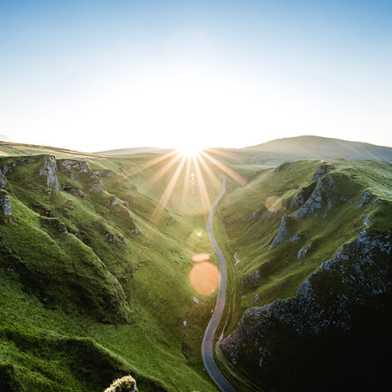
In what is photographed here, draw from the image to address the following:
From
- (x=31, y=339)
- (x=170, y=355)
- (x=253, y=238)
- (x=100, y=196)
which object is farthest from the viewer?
(x=253, y=238)

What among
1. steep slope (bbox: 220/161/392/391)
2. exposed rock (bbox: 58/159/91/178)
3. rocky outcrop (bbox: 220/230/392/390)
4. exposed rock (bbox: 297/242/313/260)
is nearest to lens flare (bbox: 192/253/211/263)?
steep slope (bbox: 220/161/392/391)

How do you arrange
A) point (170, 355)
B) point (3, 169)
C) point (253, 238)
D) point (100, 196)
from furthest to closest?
point (253, 238) < point (100, 196) < point (3, 169) < point (170, 355)

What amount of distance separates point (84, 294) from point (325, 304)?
53427mm

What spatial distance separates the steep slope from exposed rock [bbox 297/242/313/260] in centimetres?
29

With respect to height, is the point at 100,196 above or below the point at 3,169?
below

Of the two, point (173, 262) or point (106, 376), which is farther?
point (173, 262)

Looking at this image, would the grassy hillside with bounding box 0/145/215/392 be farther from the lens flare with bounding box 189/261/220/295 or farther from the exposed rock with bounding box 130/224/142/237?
the lens flare with bounding box 189/261/220/295

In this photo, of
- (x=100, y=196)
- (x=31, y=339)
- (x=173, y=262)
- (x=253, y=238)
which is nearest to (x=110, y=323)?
(x=31, y=339)

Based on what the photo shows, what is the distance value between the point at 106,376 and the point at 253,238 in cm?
9201

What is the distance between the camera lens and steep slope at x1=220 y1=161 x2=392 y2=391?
5378 cm

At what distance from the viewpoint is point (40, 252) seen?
57531mm

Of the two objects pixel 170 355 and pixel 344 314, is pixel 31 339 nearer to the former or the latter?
pixel 170 355

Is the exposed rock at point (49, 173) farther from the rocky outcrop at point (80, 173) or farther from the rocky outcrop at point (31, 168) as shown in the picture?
the rocky outcrop at point (80, 173)

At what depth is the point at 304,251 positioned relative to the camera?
80125 mm
